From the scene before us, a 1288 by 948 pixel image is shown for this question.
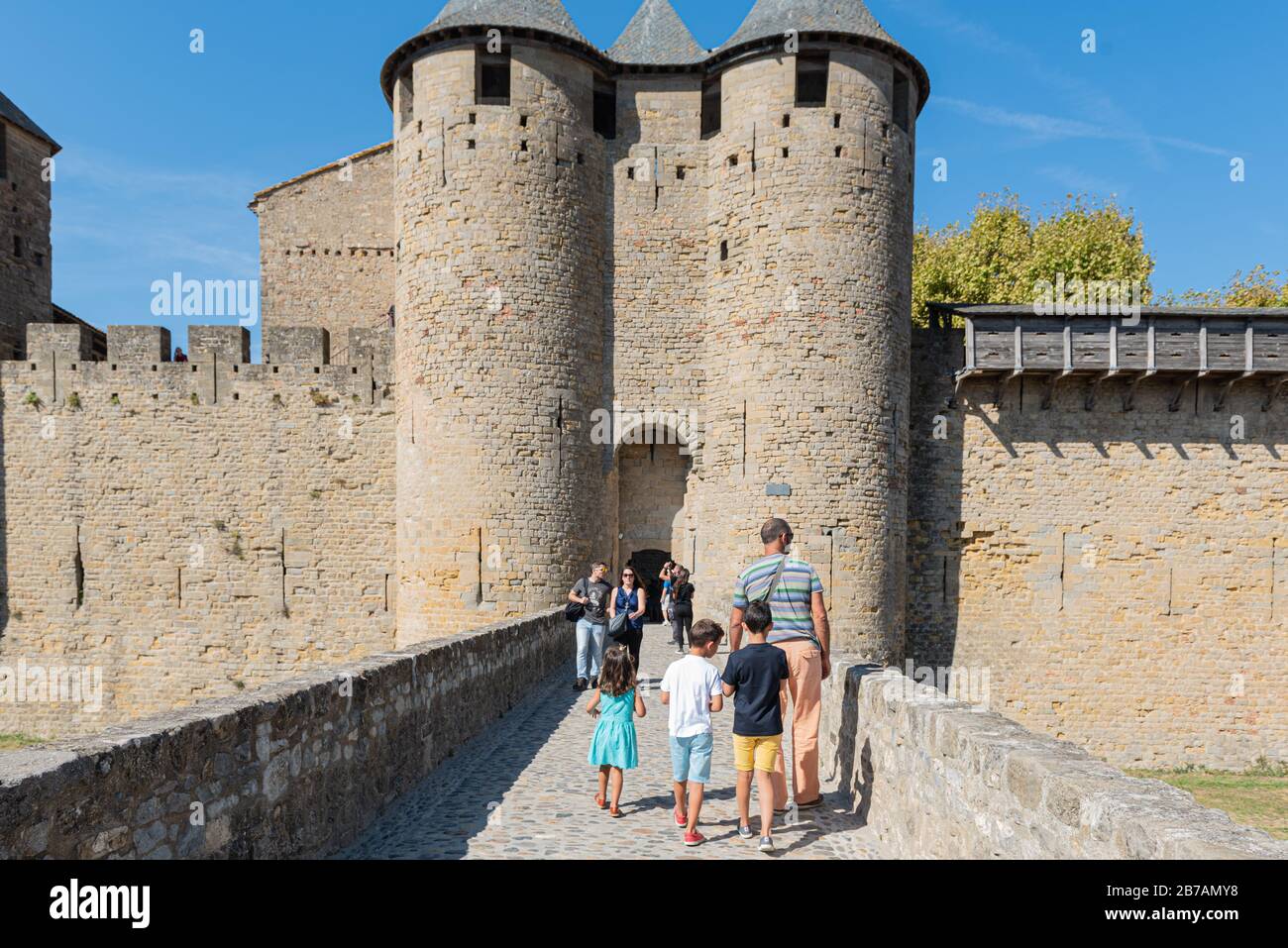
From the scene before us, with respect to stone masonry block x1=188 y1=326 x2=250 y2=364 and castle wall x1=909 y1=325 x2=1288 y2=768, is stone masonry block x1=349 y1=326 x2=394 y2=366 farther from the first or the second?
castle wall x1=909 y1=325 x2=1288 y2=768

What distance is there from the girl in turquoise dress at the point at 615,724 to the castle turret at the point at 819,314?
950cm

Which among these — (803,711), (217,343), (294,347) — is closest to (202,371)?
(217,343)

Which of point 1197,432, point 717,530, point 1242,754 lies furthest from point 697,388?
point 1242,754

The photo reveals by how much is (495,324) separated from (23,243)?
11.1 meters

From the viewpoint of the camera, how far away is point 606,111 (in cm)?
1734

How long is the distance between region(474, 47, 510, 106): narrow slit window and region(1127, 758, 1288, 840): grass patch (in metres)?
15.7

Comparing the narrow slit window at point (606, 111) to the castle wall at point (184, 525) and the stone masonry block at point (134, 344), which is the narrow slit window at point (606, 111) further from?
the stone masonry block at point (134, 344)

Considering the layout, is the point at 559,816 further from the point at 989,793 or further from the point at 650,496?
the point at 650,496

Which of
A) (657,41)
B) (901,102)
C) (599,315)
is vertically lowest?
(599,315)

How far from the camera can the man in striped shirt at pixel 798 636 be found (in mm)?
5586

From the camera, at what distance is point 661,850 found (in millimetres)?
5008

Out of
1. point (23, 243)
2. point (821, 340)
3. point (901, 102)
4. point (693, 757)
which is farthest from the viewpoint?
point (23, 243)

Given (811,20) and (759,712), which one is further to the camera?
(811,20)
